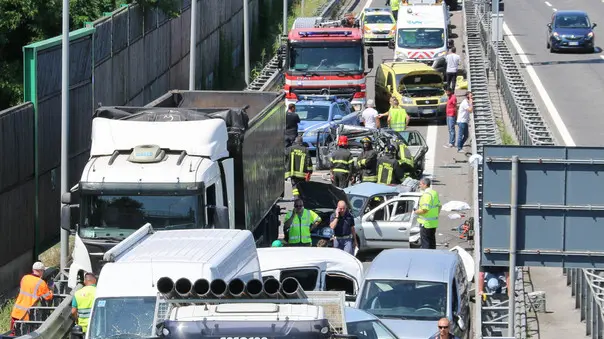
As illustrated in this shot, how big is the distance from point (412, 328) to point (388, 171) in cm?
1194

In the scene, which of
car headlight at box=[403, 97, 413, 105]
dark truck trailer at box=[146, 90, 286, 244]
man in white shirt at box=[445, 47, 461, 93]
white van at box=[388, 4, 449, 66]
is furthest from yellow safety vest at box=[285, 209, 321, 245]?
white van at box=[388, 4, 449, 66]

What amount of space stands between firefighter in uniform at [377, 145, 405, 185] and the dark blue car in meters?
27.6

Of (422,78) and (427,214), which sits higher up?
(422,78)

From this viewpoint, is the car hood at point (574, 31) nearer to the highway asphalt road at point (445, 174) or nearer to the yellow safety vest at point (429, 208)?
the highway asphalt road at point (445, 174)

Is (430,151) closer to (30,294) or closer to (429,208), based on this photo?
(429,208)

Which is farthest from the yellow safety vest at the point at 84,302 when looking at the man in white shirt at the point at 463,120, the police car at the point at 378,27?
the police car at the point at 378,27

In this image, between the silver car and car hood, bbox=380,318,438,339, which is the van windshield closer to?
the silver car

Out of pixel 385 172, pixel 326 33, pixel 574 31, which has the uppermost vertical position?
pixel 326 33

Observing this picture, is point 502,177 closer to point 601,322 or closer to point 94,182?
point 601,322

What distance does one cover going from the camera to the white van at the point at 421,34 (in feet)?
165

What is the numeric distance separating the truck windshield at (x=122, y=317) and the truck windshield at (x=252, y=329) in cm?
377

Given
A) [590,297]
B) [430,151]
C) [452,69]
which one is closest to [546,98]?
[452,69]

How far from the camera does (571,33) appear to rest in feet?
180

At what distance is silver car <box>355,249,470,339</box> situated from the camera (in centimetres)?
1694
